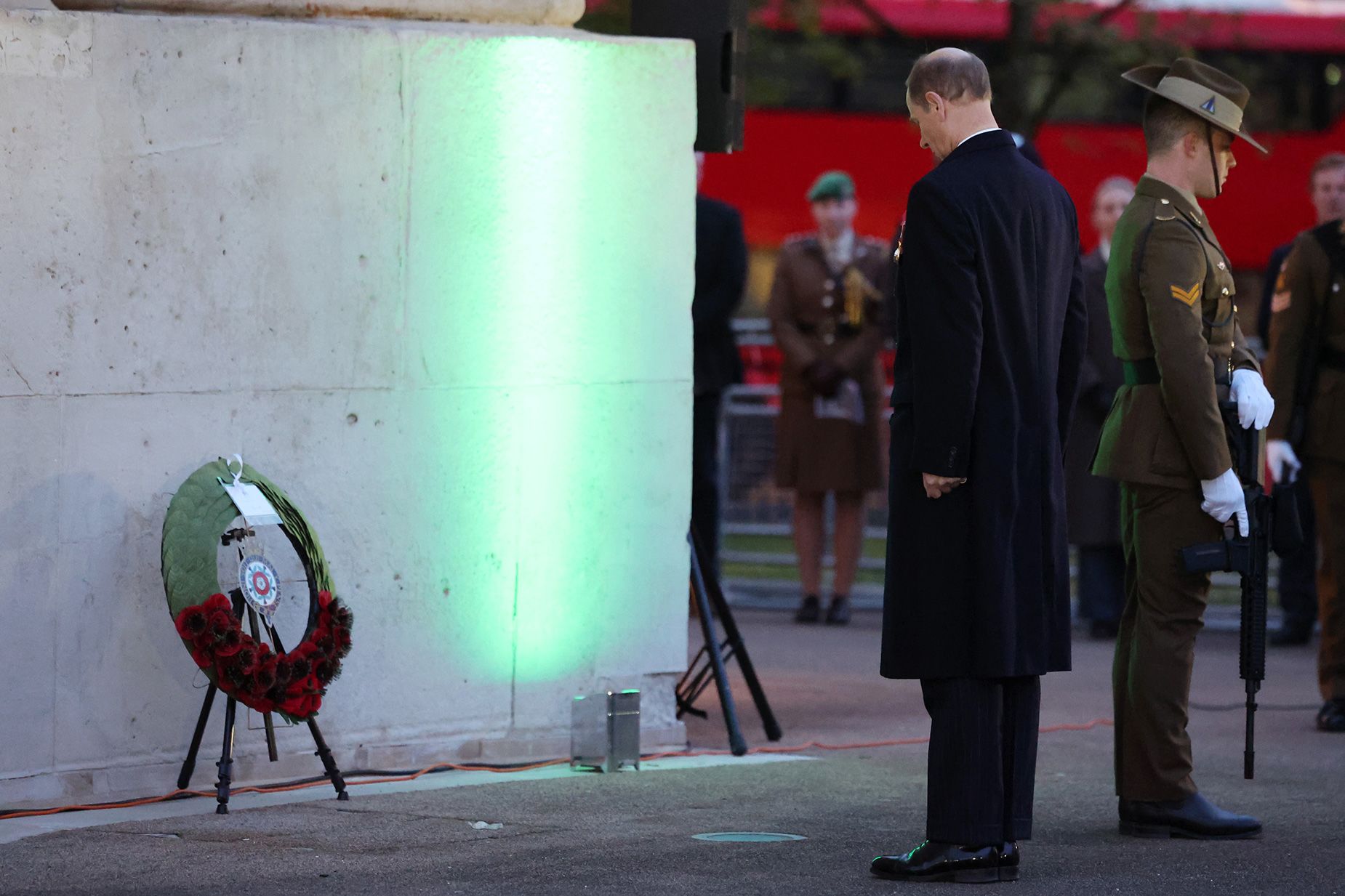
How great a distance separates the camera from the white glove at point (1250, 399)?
6410mm

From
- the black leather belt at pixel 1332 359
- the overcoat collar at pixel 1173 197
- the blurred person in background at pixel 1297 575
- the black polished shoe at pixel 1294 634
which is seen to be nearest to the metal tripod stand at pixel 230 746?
the overcoat collar at pixel 1173 197

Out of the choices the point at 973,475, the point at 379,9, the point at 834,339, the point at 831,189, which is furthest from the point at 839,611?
the point at 973,475

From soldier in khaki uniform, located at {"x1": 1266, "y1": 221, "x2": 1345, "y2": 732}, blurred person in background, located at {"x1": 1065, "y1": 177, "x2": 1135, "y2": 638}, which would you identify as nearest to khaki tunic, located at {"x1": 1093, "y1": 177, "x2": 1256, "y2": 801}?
soldier in khaki uniform, located at {"x1": 1266, "y1": 221, "x2": 1345, "y2": 732}

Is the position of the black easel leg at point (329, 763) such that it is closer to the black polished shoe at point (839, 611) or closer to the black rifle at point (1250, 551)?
the black rifle at point (1250, 551)

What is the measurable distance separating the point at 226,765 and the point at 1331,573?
14.9ft

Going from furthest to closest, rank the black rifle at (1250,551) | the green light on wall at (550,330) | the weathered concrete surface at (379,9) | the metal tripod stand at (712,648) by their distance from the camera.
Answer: the metal tripod stand at (712,648)
the green light on wall at (550,330)
the weathered concrete surface at (379,9)
the black rifle at (1250,551)

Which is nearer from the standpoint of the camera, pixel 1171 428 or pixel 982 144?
pixel 982 144

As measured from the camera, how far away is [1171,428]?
20.8ft

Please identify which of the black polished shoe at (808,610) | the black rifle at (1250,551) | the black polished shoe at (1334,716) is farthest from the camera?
the black polished shoe at (808,610)

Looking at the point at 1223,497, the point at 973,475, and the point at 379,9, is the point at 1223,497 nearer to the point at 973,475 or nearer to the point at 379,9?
the point at 973,475

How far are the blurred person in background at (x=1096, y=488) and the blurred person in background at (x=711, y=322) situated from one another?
1799 millimetres

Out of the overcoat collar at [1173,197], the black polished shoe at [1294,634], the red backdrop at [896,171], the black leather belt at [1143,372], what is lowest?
the black polished shoe at [1294,634]

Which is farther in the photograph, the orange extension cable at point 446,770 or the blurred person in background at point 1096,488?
the blurred person in background at point 1096,488

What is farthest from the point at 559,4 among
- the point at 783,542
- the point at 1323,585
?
the point at 783,542
